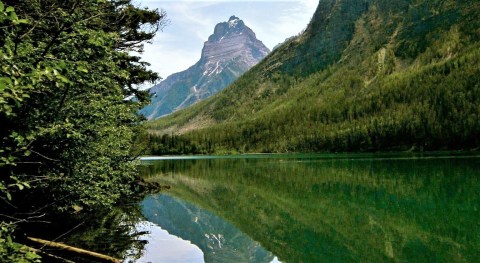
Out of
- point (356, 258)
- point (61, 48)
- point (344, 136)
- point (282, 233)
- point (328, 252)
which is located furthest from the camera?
point (344, 136)

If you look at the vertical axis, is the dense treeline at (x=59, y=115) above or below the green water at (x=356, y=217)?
above

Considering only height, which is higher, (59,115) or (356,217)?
(59,115)

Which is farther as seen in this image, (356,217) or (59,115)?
(356,217)

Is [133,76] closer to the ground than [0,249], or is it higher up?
higher up

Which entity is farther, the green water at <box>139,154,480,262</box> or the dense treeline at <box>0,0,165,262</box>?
the green water at <box>139,154,480,262</box>

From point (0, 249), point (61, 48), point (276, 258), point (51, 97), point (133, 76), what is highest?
point (133, 76)

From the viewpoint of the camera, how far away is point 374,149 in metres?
176

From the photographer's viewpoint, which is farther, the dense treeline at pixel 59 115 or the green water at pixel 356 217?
the green water at pixel 356 217

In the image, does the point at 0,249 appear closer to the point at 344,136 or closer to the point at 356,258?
the point at 356,258

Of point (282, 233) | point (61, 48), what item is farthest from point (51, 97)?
point (282, 233)

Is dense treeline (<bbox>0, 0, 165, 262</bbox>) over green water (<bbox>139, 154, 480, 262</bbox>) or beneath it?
over

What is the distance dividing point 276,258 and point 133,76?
22.5 metres

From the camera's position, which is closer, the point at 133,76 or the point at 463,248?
the point at 463,248

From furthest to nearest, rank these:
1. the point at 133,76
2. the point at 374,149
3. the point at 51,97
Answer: the point at 374,149 → the point at 133,76 → the point at 51,97
